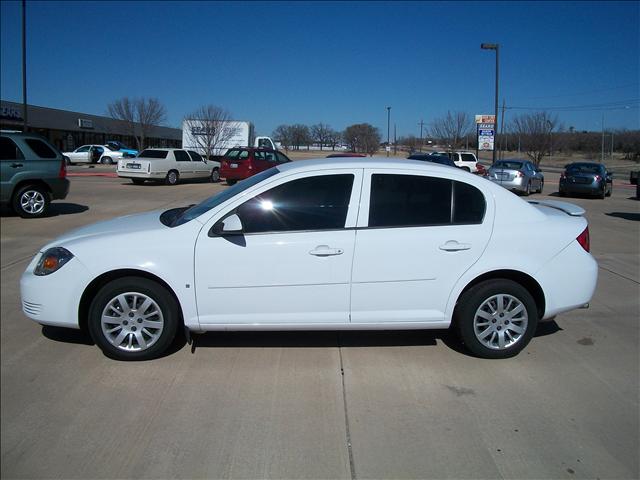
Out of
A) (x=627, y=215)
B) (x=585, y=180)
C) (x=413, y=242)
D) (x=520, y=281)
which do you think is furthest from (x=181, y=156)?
(x=520, y=281)

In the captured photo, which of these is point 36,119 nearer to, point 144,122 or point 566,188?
point 144,122

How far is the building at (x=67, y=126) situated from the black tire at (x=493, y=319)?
40538 mm

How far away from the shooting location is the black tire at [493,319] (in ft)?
14.2

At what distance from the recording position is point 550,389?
13.0 feet

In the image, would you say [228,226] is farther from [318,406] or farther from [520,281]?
[520,281]

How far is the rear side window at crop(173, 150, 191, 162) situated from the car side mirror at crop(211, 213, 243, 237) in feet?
66.3

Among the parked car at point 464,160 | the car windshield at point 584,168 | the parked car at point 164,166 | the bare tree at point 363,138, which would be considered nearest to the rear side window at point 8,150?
the parked car at point 164,166

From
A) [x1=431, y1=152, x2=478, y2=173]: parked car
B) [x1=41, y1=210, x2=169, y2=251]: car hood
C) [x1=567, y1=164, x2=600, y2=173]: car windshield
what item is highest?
[x1=431, y1=152, x2=478, y2=173]: parked car

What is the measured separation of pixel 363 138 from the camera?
66.8 metres

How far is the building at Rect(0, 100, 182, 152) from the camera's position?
132 feet

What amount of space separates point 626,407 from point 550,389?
0.49 m

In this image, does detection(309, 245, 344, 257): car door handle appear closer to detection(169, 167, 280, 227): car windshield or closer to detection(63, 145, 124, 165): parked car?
detection(169, 167, 280, 227): car windshield

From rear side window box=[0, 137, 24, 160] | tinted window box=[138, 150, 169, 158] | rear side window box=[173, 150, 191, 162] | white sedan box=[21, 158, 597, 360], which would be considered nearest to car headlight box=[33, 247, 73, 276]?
white sedan box=[21, 158, 597, 360]

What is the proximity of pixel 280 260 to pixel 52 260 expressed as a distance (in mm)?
1740
